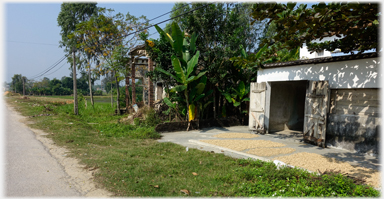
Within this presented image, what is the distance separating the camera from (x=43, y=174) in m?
4.92

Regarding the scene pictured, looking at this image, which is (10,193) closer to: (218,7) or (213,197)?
(213,197)

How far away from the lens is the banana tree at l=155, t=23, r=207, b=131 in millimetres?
9977

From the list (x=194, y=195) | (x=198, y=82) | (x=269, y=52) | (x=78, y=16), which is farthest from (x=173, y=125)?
(x=78, y=16)

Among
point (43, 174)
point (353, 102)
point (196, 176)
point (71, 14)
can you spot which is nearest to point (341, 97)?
point (353, 102)

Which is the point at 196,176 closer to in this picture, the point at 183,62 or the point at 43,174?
the point at 43,174

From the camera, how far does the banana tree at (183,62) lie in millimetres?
9977

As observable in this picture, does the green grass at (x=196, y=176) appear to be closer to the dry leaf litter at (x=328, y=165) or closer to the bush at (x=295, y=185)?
the bush at (x=295, y=185)

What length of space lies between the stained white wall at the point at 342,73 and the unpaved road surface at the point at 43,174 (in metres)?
7.45

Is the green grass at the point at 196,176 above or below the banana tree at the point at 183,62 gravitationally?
below

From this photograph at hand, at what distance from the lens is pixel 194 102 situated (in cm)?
1147

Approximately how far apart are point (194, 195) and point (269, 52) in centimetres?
598

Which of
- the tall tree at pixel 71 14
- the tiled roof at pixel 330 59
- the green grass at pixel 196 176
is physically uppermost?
the tall tree at pixel 71 14

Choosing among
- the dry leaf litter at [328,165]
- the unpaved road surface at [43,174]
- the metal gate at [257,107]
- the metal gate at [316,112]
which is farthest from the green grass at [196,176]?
the metal gate at [257,107]

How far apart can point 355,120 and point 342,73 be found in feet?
5.00
